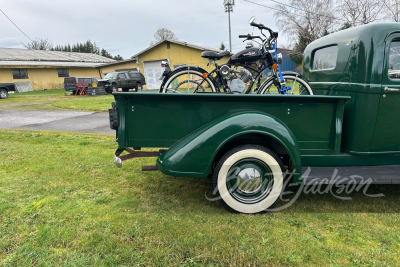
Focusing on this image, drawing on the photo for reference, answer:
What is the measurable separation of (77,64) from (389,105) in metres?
31.2

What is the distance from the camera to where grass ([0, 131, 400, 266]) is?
6.51 feet

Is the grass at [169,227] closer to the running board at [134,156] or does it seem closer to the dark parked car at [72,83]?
the running board at [134,156]

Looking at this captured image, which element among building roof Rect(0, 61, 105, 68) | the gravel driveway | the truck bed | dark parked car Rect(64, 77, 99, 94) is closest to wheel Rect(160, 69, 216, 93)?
the truck bed

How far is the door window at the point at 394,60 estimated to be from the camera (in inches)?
106

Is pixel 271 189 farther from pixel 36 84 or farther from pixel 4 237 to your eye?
pixel 36 84

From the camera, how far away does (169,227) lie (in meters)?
2.35

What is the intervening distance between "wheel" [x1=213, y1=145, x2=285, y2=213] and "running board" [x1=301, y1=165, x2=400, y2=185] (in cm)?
31

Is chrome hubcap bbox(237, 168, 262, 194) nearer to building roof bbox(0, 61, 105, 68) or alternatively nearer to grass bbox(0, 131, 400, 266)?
grass bbox(0, 131, 400, 266)

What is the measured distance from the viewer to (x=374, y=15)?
2286 centimetres

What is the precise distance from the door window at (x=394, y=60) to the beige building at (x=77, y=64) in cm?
1638

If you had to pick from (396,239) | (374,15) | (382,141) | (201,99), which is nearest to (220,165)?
(201,99)

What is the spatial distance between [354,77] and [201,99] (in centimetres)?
165

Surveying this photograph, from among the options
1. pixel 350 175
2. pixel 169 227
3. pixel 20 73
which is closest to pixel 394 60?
pixel 350 175

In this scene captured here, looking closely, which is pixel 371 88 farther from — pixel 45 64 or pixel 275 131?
pixel 45 64
